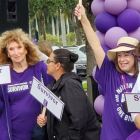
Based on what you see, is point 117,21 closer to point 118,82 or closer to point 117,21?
point 117,21

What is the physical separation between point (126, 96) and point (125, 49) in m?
0.45

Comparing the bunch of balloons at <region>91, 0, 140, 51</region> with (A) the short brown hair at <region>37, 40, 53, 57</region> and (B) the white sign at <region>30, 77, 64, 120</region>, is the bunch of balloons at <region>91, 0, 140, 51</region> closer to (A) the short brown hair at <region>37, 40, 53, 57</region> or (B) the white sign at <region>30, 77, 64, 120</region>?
(A) the short brown hair at <region>37, 40, 53, 57</region>

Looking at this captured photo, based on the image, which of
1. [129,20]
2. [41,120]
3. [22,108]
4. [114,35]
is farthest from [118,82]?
[129,20]

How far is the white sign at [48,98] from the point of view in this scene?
2924 mm

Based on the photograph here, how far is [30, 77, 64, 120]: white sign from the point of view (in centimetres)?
292

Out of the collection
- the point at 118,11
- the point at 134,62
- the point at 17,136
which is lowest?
the point at 17,136

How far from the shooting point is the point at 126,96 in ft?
8.35

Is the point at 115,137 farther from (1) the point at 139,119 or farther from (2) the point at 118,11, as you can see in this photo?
(2) the point at 118,11

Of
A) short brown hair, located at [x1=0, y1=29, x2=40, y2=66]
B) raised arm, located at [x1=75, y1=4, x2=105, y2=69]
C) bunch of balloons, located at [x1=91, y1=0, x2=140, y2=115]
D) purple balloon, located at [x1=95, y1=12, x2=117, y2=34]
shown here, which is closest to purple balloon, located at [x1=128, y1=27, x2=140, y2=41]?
bunch of balloons, located at [x1=91, y1=0, x2=140, y2=115]

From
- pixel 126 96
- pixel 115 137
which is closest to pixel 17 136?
pixel 115 137

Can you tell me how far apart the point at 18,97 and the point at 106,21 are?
7.73ft

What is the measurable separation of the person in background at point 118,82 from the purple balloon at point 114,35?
1988 mm

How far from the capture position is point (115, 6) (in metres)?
5.05

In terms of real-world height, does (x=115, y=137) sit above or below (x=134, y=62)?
below
